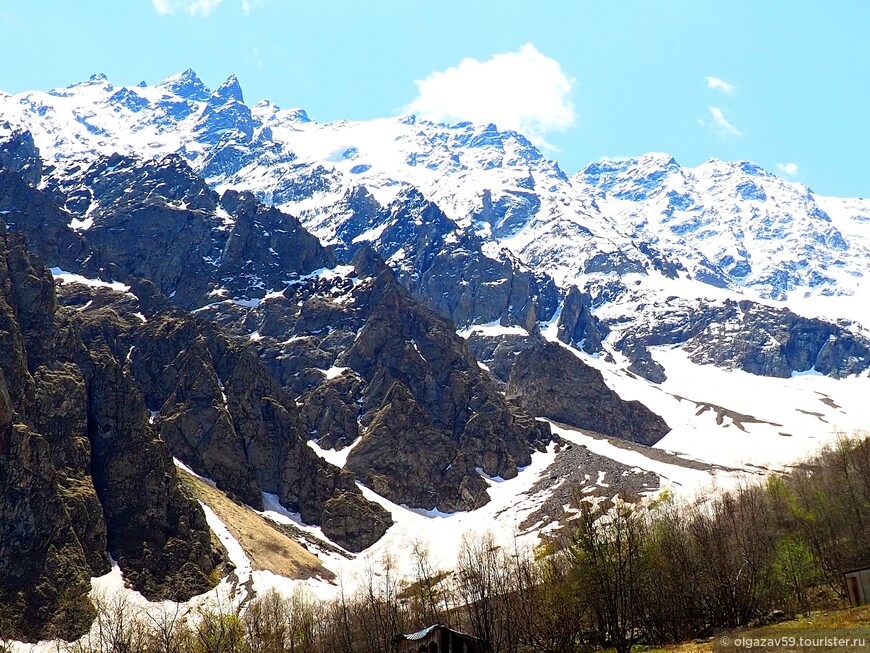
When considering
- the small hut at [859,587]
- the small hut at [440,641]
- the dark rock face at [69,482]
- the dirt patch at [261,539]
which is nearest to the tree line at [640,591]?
the small hut at [859,587]

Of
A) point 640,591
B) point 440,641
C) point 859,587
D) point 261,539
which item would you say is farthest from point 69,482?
point 859,587

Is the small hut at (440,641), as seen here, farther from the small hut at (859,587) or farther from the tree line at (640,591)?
the small hut at (859,587)

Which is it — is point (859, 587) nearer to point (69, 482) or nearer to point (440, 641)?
point (440, 641)

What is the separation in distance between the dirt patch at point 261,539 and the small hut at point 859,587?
11878 cm

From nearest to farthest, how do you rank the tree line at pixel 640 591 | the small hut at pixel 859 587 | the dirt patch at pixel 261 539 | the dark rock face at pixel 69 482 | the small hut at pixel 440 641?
the small hut at pixel 859 587
the small hut at pixel 440 641
the tree line at pixel 640 591
the dark rock face at pixel 69 482
the dirt patch at pixel 261 539

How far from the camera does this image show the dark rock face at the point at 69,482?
124m

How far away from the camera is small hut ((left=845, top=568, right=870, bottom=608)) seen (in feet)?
176

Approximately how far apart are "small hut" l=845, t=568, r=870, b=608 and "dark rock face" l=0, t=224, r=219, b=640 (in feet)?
346

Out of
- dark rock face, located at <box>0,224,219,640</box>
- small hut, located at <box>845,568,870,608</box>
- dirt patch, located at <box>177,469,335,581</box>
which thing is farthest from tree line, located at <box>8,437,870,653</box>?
dirt patch, located at <box>177,469,335,581</box>

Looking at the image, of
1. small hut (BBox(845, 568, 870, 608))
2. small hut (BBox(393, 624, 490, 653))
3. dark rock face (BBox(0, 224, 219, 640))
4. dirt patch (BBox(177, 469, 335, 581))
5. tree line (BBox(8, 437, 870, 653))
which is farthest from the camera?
dirt patch (BBox(177, 469, 335, 581))

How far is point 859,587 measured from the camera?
5416 cm

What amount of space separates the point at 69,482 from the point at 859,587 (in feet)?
444

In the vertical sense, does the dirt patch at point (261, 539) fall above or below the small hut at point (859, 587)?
above

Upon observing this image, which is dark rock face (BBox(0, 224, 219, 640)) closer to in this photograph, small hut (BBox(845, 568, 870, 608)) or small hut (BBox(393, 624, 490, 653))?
small hut (BBox(393, 624, 490, 653))
